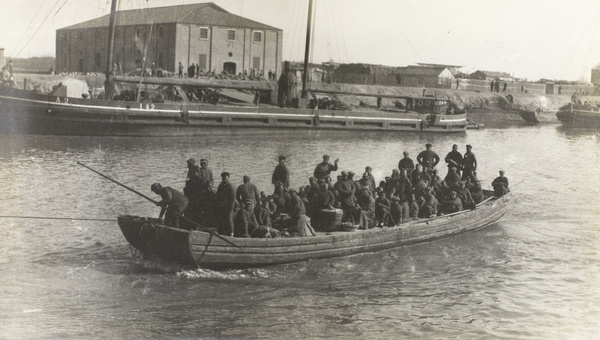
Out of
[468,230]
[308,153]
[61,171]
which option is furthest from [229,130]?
[468,230]

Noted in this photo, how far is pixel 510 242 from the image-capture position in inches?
728

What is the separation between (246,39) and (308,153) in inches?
999

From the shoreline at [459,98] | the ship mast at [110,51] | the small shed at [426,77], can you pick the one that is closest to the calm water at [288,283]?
the ship mast at [110,51]

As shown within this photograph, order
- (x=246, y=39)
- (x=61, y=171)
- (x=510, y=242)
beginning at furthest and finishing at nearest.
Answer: (x=246, y=39) < (x=61, y=171) < (x=510, y=242)

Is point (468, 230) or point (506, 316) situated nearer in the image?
point (506, 316)

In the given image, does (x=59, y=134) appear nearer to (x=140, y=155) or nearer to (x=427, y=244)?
(x=140, y=155)

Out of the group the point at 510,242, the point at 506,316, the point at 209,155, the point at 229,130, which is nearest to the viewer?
the point at 506,316

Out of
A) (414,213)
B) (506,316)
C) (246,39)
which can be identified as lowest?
(506,316)

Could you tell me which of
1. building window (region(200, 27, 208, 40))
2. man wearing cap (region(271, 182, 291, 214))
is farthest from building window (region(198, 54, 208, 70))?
man wearing cap (region(271, 182, 291, 214))

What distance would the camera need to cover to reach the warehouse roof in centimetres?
5500

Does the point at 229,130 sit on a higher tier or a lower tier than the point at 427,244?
higher

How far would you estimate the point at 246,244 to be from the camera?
13.4m

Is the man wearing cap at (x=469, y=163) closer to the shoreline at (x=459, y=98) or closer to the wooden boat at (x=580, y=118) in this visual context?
the shoreline at (x=459, y=98)

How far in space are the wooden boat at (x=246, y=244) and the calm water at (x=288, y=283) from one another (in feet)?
0.84
